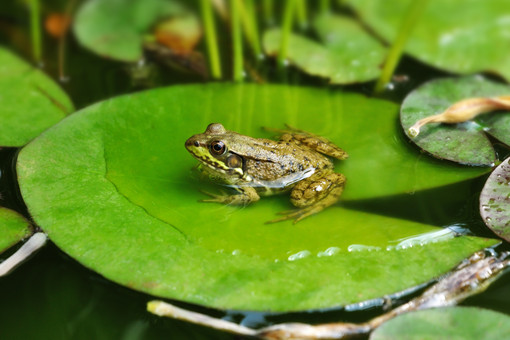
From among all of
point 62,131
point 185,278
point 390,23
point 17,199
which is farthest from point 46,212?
point 390,23

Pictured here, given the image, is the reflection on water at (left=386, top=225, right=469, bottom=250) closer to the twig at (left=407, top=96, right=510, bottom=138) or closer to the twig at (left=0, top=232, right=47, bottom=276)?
the twig at (left=407, top=96, right=510, bottom=138)

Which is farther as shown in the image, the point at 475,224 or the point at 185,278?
the point at 475,224

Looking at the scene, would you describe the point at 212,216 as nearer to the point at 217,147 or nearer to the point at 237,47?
the point at 217,147

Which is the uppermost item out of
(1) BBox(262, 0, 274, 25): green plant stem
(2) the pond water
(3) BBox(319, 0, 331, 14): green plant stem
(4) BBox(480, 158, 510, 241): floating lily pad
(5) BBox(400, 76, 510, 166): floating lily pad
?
(3) BBox(319, 0, 331, 14): green plant stem

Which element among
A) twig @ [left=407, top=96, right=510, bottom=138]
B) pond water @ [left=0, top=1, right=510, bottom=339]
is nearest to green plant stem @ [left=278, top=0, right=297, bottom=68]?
twig @ [left=407, top=96, right=510, bottom=138]

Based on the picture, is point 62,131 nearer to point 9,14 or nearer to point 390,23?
point 9,14

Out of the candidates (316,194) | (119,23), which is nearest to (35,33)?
(119,23)
